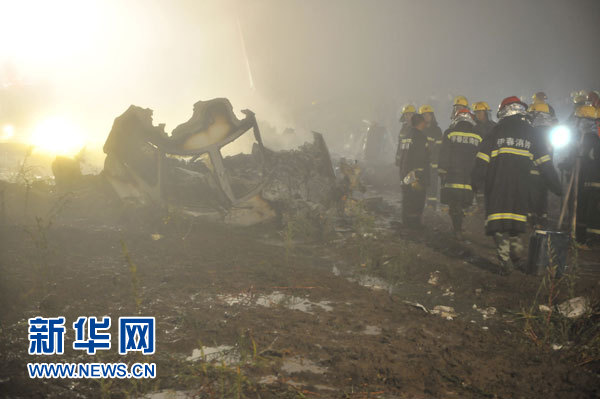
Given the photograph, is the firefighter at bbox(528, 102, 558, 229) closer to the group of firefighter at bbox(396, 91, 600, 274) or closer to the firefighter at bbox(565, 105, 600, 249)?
the group of firefighter at bbox(396, 91, 600, 274)

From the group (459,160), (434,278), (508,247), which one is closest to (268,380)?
(434,278)

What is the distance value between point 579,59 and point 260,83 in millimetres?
18951

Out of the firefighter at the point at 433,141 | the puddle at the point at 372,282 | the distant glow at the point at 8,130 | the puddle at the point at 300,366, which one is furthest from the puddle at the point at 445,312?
the distant glow at the point at 8,130

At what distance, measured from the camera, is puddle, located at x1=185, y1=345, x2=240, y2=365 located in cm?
265

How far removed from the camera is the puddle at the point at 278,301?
3589mm

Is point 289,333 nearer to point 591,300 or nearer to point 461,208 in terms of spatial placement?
point 591,300

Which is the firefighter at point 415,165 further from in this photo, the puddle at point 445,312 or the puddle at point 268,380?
the puddle at point 268,380

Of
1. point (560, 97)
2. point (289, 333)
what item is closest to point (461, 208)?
point (289, 333)

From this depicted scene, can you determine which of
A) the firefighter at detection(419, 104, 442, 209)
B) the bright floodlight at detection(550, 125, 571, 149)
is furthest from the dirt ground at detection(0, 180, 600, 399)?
the firefighter at detection(419, 104, 442, 209)

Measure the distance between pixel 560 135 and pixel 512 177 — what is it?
2.71 meters

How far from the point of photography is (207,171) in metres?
6.20

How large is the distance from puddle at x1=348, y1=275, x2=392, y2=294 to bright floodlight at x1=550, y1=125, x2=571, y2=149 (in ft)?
12.7

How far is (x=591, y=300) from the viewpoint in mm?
Answer: 3191

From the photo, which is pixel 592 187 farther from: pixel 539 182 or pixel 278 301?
pixel 278 301
